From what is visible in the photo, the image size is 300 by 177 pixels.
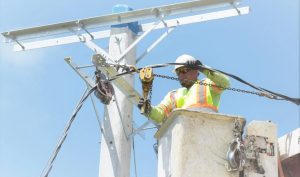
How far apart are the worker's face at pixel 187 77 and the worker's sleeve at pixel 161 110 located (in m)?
0.18

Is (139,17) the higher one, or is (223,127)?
(139,17)

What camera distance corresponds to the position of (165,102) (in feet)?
20.2

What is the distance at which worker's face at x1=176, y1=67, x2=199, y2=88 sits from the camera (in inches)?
243

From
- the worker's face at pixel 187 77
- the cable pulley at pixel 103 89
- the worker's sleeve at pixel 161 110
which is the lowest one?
the worker's sleeve at pixel 161 110

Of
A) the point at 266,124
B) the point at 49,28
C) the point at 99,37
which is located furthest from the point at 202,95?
the point at 49,28

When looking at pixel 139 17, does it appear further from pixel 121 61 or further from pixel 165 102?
pixel 165 102

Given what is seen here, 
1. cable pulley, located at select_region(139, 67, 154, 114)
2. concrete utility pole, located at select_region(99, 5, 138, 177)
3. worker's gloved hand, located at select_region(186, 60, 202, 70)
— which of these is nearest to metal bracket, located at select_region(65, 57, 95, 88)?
→ concrete utility pole, located at select_region(99, 5, 138, 177)

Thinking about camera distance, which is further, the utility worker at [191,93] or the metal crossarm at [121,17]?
the metal crossarm at [121,17]

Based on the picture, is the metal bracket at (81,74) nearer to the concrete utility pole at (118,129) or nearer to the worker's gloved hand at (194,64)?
the concrete utility pole at (118,129)

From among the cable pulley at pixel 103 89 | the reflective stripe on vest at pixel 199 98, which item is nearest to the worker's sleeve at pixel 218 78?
the reflective stripe on vest at pixel 199 98

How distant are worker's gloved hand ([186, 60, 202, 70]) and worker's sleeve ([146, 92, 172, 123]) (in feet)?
1.69

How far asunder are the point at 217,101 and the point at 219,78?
0.98 ft

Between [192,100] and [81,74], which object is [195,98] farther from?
[81,74]

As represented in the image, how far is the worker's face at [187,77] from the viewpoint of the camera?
20.2 ft
